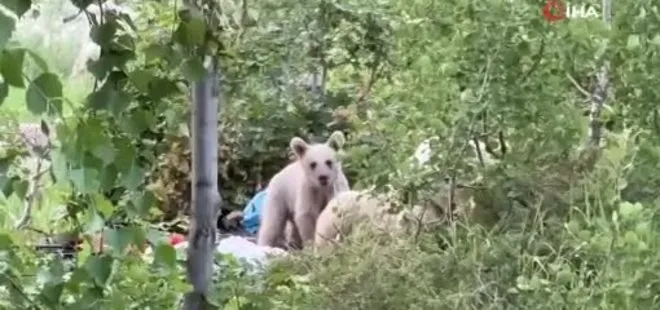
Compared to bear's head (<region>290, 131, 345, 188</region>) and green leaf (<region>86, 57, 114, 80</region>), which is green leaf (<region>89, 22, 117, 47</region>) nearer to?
green leaf (<region>86, 57, 114, 80</region>)

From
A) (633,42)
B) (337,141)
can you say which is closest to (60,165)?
(633,42)

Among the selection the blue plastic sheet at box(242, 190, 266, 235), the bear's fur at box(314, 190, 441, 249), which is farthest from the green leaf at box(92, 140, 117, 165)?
the blue plastic sheet at box(242, 190, 266, 235)

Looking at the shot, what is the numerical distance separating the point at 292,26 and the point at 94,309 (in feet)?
6.75

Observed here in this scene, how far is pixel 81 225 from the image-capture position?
849 mm

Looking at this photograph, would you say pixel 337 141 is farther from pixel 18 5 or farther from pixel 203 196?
pixel 18 5

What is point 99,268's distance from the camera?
0.71 meters

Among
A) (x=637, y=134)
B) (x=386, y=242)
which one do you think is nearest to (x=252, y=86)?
(x=386, y=242)

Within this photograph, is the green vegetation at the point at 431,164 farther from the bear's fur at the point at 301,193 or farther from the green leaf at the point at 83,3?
the bear's fur at the point at 301,193

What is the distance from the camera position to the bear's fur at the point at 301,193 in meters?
2.81

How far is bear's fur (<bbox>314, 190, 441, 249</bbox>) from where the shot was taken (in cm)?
164

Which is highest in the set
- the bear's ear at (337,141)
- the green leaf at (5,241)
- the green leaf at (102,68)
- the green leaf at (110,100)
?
the green leaf at (102,68)

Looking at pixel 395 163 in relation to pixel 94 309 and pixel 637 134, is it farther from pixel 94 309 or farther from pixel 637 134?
pixel 94 309

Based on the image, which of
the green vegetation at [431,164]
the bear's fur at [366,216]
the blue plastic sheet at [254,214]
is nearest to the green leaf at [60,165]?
the green vegetation at [431,164]

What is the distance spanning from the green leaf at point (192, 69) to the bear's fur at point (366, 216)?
90 cm
